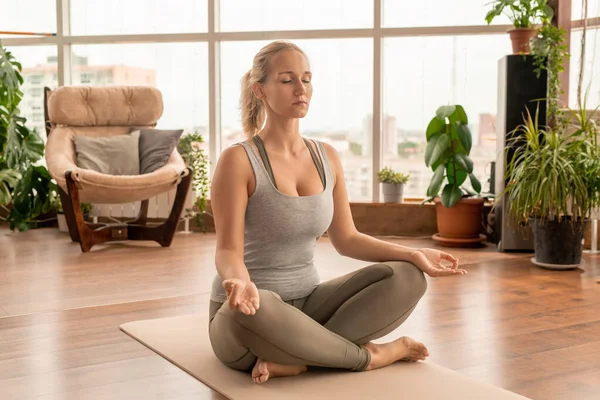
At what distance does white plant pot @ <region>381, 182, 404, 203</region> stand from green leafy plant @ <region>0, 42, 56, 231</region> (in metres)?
2.46

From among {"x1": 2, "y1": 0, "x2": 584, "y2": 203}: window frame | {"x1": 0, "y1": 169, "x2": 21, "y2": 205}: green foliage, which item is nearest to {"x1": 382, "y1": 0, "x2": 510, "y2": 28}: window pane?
{"x1": 2, "y1": 0, "x2": 584, "y2": 203}: window frame

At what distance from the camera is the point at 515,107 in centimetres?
493

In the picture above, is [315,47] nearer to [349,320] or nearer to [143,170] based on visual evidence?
[143,170]

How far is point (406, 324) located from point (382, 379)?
0.84 m

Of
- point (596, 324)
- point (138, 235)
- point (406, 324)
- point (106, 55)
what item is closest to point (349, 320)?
point (406, 324)

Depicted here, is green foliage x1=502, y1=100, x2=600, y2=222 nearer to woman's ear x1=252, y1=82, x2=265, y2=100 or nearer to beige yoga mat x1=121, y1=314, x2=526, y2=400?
beige yoga mat x1=121, y1=314, x2=526, y2=400

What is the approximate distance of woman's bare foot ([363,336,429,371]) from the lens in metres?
2.39

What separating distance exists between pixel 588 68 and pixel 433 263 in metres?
3.24

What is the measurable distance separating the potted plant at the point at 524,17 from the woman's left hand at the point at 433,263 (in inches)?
118

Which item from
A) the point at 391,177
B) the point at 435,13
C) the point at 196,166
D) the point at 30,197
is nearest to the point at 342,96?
the point at 391,177

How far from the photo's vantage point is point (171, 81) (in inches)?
248

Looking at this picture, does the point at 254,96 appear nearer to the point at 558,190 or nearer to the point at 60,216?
the point at 558,190

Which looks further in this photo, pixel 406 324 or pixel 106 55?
pixel 106 55

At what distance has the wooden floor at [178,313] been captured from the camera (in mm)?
2396
